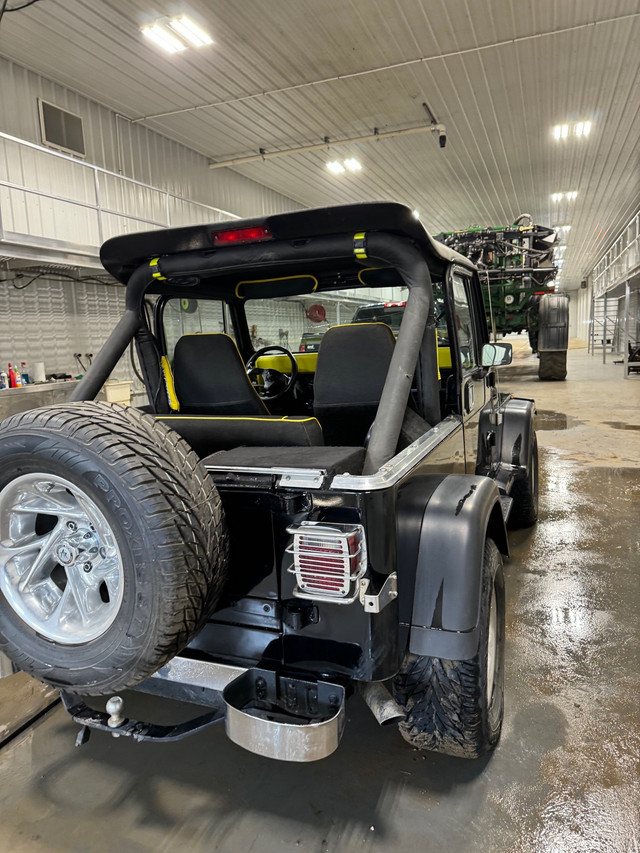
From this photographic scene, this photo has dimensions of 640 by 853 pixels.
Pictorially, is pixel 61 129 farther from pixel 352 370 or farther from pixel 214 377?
pixel 352 370

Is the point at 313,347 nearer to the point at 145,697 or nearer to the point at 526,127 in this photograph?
the point at 145,697

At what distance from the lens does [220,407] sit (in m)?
2.52

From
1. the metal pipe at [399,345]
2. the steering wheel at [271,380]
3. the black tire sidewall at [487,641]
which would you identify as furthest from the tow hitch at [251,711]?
the steering wheel at [271,380]

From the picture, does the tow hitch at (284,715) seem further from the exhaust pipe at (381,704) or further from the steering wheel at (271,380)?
the steering wheel at (271,380)

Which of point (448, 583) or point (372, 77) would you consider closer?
point (448, 583)

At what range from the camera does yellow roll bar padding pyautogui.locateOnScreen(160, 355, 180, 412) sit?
107 inches

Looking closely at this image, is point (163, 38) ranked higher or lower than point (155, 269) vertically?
higher

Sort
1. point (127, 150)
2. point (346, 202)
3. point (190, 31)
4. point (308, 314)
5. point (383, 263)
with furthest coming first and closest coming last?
point (127, 150) < point (346, 202) < point (190, 31) < point (308, 314) < point (383, 263)

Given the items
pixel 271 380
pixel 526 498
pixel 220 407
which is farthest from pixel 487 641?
pixel 526 498

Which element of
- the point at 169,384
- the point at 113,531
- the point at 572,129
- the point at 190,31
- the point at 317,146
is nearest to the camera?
the point at 113,531

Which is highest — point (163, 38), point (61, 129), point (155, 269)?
point (163, 38)

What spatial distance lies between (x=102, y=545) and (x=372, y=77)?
9778 mm

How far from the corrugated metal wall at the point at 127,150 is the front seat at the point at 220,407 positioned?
847 cm

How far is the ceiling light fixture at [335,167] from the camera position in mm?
13578
